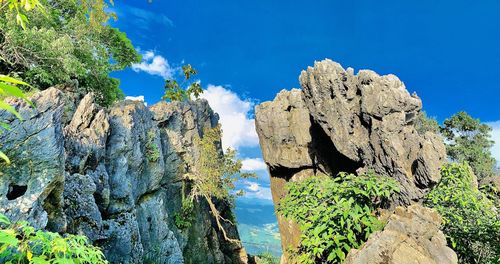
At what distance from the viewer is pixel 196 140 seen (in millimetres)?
15031

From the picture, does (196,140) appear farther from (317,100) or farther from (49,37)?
(49,37)

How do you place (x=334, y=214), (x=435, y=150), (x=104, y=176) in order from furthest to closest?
(x=435, y=150) → (x=104, y=176) → (x=334, y=214)

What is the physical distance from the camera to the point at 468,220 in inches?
278

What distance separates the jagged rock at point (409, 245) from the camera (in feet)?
17.1

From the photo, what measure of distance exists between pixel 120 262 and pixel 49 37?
867 cm

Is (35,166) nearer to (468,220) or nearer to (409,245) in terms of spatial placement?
(409,245)

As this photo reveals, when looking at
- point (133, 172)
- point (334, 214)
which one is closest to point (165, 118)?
point (133, 172)

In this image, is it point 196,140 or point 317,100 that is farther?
point 196,140

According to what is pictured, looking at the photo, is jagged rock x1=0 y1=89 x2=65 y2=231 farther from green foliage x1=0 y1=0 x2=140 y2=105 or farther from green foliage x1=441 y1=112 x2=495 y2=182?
green foliage x1=441 y1=112 x2=495 y2=182

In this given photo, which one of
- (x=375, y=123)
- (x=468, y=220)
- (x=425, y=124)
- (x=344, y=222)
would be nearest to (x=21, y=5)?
(x=344, y=222)

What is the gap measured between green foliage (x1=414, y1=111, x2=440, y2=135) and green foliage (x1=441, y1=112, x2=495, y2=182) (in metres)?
1.38

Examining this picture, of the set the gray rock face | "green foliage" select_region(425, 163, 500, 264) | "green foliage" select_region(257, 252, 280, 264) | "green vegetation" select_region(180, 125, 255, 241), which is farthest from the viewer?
"green foliage" select_region(257, 252, 280, 264)

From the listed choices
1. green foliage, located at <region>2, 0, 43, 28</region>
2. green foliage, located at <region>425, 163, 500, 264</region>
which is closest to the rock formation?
green foliage, located at <region>425, 163, 500, 264</region>

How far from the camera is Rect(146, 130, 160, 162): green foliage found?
1132 cm
